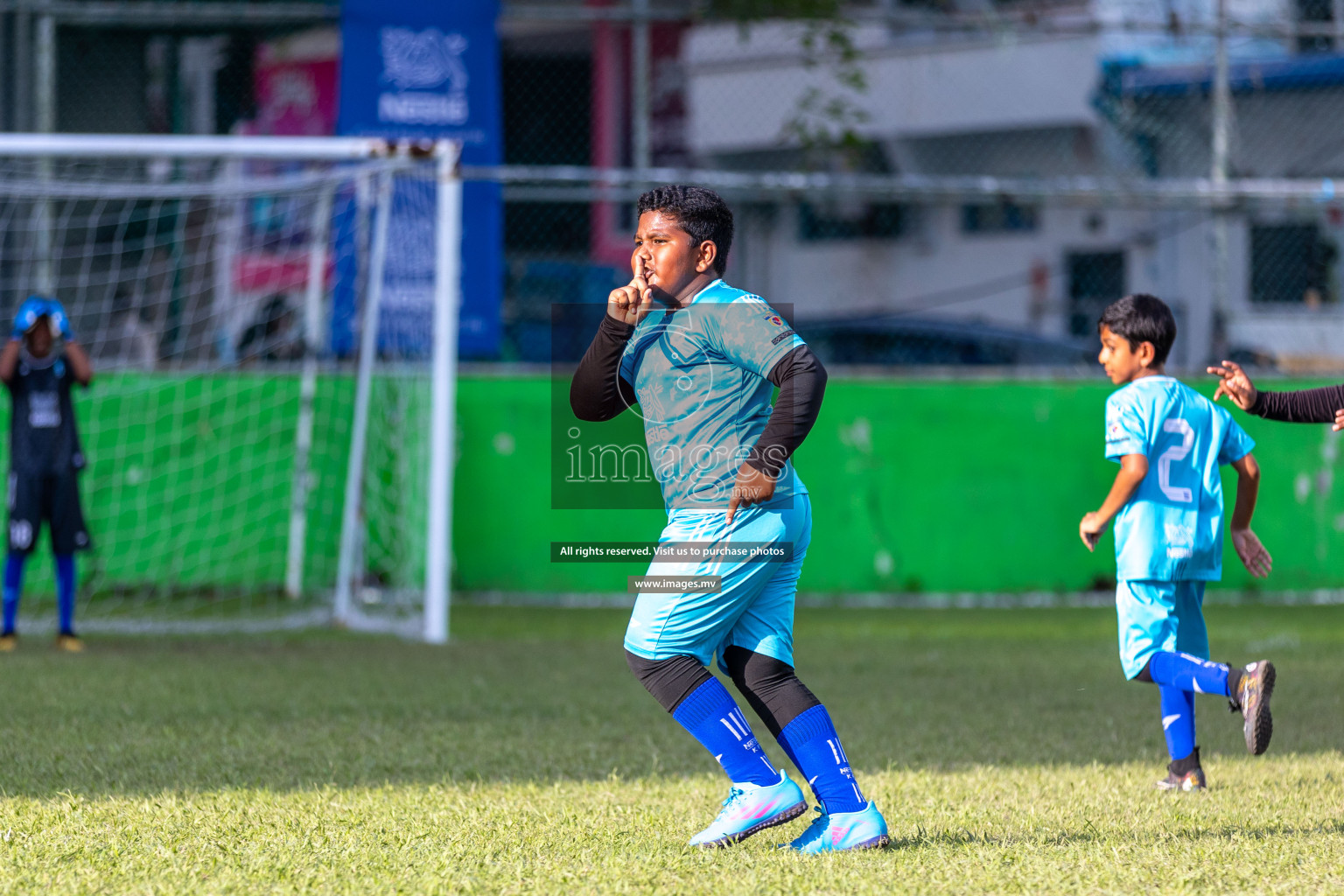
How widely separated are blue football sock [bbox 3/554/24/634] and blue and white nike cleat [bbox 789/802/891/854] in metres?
5.33

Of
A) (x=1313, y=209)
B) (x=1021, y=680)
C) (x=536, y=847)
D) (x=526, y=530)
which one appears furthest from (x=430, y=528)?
(x=1313, y=209)

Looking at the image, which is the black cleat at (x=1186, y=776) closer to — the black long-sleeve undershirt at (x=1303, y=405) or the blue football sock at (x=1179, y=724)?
the blue football sock at (x=1179, y=724)

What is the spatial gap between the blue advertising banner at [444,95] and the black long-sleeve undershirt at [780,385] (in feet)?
19.9

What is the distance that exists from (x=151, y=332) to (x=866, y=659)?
5312mm

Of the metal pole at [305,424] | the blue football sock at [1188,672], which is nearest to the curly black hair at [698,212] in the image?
the blue football sock at [1188,672]

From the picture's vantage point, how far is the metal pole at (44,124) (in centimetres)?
888

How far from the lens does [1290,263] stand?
13148 millimetres

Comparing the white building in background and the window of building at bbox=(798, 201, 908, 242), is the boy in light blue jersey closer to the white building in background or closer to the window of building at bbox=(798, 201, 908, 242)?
the white building in background

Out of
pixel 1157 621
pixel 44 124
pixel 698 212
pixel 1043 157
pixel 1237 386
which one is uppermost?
pixel 1043 157

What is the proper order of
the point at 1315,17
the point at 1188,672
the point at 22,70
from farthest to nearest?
the point at 1315,17 → the point at 22,70 → the point at 1188,672

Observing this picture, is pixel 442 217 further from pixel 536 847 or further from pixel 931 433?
pixel 536 847

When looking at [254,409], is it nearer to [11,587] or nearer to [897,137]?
[11,587]

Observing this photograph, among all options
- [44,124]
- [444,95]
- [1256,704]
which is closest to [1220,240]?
[444,95]

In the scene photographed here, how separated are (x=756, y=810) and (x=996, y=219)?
14.1 meters
